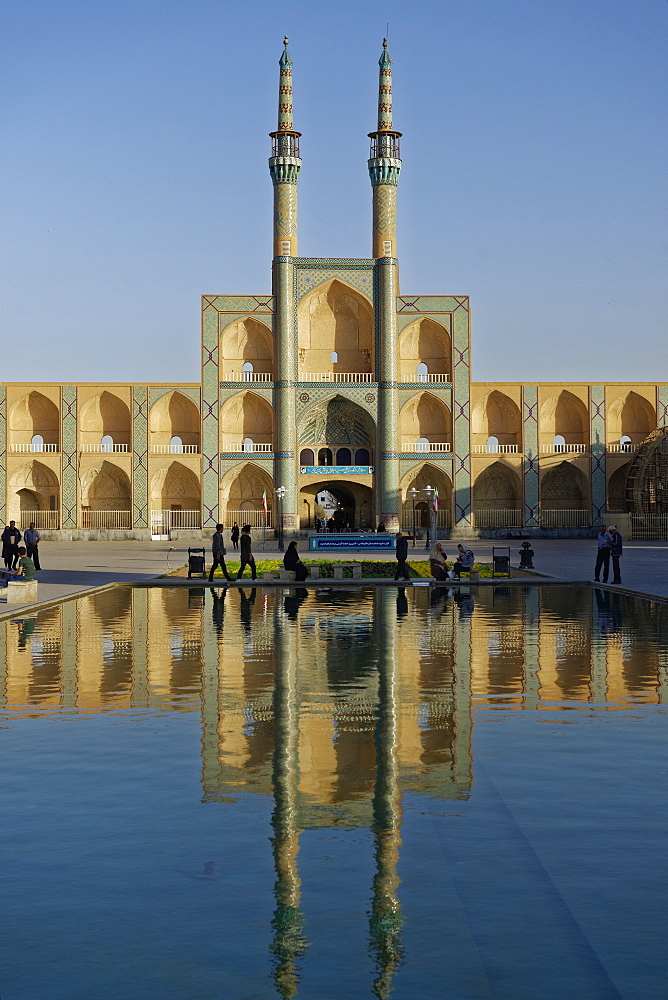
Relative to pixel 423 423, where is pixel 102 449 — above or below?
below

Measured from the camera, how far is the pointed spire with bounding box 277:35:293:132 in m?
46.2

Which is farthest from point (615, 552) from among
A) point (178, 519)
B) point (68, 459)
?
point (68, 459)

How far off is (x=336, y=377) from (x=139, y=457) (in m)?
9.55

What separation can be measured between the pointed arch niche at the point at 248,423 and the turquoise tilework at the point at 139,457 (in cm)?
376

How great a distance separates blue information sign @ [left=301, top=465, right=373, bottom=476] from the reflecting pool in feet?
120

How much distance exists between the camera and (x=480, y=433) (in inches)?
2009

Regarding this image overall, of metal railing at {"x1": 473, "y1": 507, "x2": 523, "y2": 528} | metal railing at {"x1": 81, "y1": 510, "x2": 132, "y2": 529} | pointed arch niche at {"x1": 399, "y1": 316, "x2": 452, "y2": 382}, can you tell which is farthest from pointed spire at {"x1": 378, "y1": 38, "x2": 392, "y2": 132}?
metal railing at {"x1": 81, "y1": 510, "x2": 132, "y2": 529}

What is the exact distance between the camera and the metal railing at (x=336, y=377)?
153 feet

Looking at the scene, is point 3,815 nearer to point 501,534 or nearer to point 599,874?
point 599,874

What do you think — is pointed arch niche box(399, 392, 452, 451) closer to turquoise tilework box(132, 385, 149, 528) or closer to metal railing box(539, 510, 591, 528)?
metal railing box(539, 510, 591, 528)

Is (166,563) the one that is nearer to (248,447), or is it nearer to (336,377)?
(248,447)

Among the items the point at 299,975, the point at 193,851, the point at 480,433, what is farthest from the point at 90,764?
the point at 480,433

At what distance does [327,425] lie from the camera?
48.7m

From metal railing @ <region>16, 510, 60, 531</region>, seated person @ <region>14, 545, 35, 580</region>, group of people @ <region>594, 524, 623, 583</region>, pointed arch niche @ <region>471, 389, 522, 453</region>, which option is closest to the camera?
seated person @ <region>14, 545, 35, 580</region>
